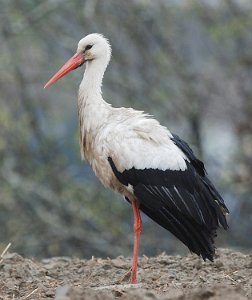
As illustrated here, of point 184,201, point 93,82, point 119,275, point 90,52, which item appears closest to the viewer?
point 184,201

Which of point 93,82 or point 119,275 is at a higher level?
point 93,82

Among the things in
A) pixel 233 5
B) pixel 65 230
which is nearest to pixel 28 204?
pixel 65 230

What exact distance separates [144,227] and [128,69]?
3.16 m

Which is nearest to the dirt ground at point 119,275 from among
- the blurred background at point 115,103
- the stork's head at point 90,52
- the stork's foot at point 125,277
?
the stork's foot at point 125,277

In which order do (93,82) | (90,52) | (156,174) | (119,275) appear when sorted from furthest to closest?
(90,52), (93,82), (119,275), (156,174)

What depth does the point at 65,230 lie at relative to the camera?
17.9 meters

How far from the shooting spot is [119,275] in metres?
9.05

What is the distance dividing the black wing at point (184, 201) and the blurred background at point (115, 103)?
8974 millimetres

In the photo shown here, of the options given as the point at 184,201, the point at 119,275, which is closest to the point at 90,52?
the point at 184,201

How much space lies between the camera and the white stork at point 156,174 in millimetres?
8359

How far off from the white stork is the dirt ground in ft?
0.98

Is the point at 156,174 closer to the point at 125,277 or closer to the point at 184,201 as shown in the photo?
the point at 184,201

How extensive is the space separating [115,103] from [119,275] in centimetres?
1006

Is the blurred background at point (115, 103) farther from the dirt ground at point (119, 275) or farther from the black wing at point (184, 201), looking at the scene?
the black wing at point (184, 201)
